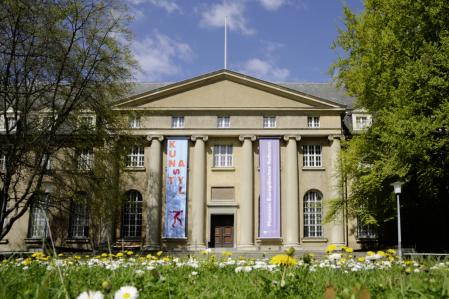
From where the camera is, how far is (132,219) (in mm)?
32156

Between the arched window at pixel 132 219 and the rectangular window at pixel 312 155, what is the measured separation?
12.2m

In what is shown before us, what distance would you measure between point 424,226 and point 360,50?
13.9 m

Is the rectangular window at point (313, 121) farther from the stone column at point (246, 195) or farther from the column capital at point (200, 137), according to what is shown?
the column capital at point (200, 137)

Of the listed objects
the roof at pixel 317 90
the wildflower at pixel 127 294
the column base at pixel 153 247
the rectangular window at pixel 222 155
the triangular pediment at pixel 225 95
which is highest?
the roof at pixel 317 90

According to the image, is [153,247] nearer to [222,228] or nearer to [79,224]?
[222,228]

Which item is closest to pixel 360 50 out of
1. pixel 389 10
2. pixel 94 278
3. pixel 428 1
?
pixel 389 10

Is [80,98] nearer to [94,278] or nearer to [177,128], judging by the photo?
[177,128]

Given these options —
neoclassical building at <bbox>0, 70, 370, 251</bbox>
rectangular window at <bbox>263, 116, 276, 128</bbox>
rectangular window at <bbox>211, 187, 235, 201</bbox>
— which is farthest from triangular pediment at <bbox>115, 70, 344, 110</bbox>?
rectangular window at <bbox>211, 187, 235, 201</bbox>

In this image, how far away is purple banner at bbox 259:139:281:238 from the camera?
30.5m

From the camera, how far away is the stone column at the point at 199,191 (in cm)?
3058

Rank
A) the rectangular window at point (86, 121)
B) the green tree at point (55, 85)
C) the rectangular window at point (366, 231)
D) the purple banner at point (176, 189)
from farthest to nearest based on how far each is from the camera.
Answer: the rectangular window at point (366, 231) < the purple banner at point (176, 189) < the rectangular window at point (86, 121) < the green tree at point (55, 85)

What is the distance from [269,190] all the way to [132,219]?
32.2 ft

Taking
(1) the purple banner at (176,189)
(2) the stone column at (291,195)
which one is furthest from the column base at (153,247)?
→ (2) the stone column at (291,195)

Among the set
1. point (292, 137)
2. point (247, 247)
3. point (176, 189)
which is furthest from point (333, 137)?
point (176, 189)
